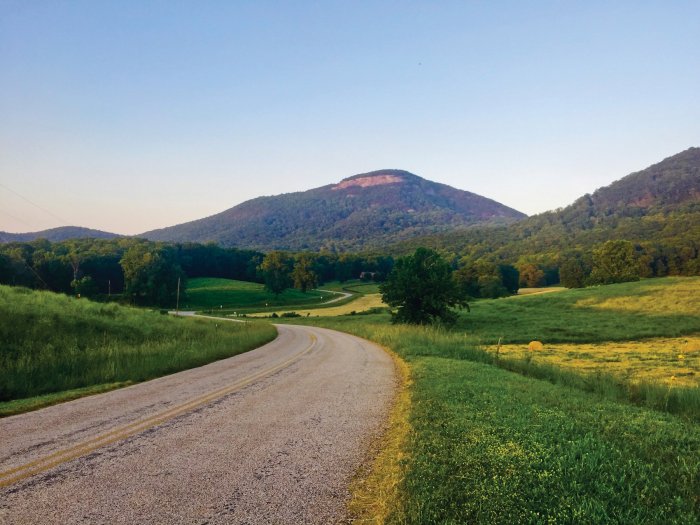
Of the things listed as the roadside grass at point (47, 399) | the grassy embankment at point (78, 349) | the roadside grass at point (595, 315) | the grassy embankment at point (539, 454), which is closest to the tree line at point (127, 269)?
the grassy embankment at point (78, 349)

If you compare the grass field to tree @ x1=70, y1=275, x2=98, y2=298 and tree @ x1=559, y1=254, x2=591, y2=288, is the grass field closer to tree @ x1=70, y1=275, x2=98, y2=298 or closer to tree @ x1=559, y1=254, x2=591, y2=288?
tree @ x1=70, y1=275, x2=98, y2=298

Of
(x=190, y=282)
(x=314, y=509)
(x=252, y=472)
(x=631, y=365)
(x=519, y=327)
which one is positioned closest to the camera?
(x=314, y=509)

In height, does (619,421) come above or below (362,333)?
above

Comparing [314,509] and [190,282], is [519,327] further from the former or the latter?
[190,282]

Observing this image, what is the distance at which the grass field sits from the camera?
94.6 meters

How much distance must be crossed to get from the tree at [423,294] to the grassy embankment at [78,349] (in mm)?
23560

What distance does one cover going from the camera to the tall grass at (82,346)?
44.8ft

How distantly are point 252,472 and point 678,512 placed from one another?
5.11 meters

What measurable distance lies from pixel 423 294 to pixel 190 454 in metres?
43.1

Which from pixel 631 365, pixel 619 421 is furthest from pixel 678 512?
pixel 631 365

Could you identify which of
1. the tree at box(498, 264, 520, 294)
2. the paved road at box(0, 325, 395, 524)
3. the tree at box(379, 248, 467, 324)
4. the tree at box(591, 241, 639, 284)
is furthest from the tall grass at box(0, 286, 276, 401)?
the tree at box(498, 264, 520, 294)

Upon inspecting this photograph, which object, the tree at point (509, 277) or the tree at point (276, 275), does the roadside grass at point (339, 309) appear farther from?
the tree at point (509, 277)

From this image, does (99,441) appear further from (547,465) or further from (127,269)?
(127,269)

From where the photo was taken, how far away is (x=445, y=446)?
6.65 meters
